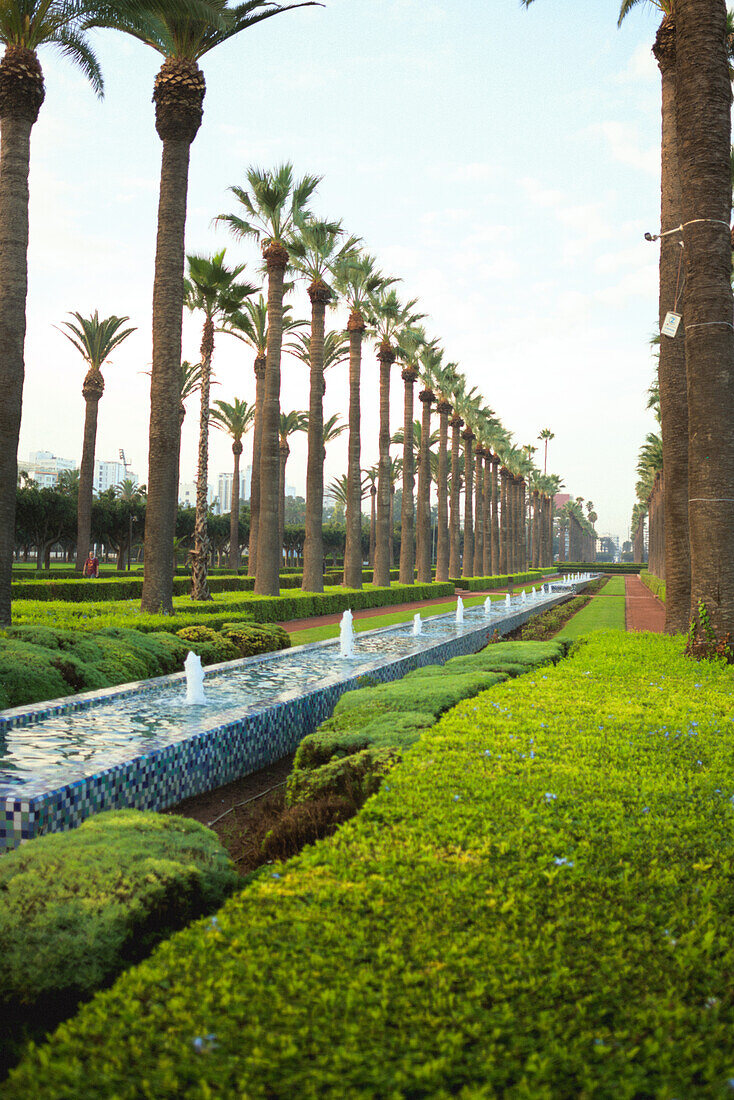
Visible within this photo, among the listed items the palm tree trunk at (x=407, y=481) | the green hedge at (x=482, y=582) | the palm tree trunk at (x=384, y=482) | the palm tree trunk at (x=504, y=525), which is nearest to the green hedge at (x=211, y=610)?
the palm tree trunk at (x=384, y=482)

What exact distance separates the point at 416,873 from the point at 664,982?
3.55 ft

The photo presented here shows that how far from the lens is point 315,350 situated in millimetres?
27969

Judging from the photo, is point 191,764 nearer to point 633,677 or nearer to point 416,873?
point 416,873

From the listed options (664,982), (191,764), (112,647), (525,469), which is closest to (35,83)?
(112,647)

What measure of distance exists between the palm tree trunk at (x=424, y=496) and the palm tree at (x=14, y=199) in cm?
3077

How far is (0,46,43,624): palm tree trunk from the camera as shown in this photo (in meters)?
12.7

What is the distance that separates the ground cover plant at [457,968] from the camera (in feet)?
6.73

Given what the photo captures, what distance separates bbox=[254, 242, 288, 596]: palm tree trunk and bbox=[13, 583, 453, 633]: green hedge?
45.0 inches

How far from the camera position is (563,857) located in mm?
3469

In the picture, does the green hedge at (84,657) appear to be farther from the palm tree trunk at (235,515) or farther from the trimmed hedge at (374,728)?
the palm tree trunk at (235,515)

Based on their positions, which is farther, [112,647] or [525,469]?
[525,469]

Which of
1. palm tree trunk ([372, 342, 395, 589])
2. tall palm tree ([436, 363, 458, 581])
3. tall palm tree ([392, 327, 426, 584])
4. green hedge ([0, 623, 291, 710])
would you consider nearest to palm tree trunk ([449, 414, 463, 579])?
tall palm tree ([436, 363, 458, 581])

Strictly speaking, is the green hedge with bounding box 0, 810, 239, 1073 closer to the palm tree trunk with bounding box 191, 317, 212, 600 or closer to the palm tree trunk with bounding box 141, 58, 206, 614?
the palm tree trunk with bounding box 141, 58, 206, 614

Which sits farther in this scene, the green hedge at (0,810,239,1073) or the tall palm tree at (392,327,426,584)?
the tall palm tree at (392,327,426,584)
